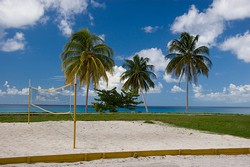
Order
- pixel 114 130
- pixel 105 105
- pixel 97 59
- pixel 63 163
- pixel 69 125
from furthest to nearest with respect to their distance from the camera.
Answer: pixel 105 105
pixel 97 59
pixel 69 125
pixel 114 130
pixel 63 163

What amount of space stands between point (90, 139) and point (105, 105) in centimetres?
2293

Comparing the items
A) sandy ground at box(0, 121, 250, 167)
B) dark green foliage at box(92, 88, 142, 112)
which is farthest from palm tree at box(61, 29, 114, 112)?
sandy ground at box(0, 121, 250, 167)

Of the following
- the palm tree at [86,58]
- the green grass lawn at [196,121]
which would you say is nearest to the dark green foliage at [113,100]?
the palm tree at [86,58]

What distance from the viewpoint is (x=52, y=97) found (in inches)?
464

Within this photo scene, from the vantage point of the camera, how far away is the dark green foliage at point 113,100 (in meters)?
33.7

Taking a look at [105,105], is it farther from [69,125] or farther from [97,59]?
[69,125]

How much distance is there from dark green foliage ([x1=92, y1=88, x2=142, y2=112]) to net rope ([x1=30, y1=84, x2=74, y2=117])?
20.5 meters

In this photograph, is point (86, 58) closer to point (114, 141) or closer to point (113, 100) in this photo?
point (113, 100)

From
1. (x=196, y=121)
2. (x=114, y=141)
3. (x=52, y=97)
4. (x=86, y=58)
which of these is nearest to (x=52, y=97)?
(x=52, y=97)

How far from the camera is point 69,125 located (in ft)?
46.1

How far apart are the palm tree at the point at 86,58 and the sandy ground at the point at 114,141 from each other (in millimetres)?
16144

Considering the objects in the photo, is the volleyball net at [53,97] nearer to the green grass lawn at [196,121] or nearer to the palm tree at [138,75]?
the green grass lawn at [196,121]

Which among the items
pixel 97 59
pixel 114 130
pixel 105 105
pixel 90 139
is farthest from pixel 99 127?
pixel 105 105

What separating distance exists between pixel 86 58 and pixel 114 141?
69.3ft
